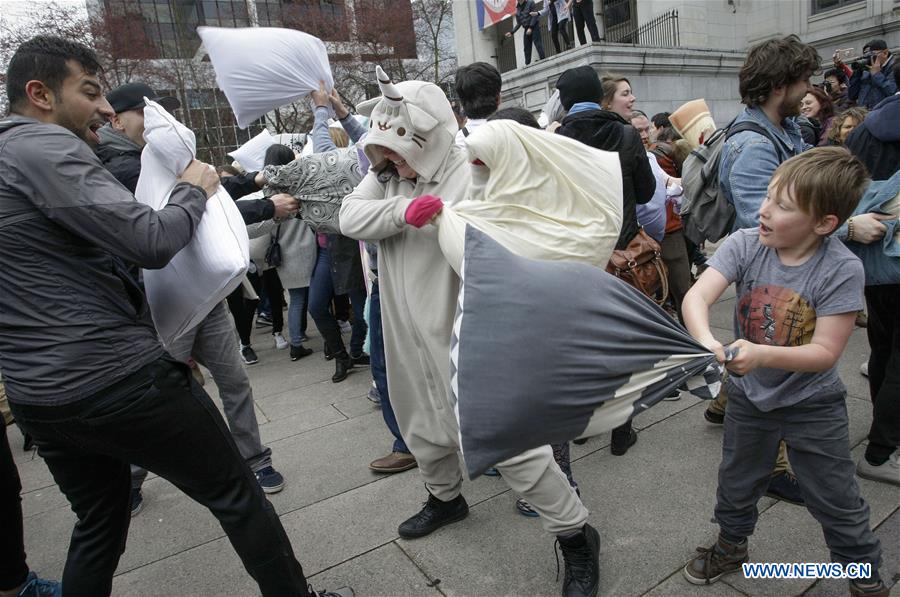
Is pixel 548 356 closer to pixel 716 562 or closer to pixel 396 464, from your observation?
pixel 716 562

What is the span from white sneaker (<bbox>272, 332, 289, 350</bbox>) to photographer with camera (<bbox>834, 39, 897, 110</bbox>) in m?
7.40

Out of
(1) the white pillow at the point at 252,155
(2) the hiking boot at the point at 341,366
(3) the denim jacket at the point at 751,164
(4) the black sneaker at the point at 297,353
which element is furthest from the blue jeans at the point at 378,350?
(4) the black sneaker at the point at 297,353

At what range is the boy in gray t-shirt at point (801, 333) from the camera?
174cm

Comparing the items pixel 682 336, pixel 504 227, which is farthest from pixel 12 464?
pixel 682 336

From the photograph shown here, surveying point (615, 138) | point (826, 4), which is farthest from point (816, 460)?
point (826, 4)

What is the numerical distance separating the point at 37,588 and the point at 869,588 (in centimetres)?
305

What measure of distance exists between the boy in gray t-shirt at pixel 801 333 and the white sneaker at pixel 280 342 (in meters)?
5.30

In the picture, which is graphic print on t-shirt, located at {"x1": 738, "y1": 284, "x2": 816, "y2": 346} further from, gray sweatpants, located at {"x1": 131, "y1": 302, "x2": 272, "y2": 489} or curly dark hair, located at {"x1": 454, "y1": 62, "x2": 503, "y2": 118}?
gray sweatpants, located at {"x1": 131, "y1": 302, "x2": 272, "y2": 489}

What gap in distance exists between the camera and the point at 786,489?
2.57 metres

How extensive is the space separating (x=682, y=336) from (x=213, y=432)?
1.47 m

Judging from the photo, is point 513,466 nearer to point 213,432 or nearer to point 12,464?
point 213,432

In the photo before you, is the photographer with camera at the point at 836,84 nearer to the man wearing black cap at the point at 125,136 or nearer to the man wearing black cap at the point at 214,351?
the man wearing black cap at the point at 214,351

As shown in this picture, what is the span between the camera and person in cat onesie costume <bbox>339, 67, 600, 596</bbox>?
2.01 meters

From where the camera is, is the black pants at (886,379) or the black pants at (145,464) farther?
the black pants at (886,379)
